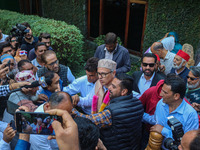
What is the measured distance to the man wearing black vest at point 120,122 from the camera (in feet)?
6.99

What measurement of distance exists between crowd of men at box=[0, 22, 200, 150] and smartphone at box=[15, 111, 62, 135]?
0.03 feet

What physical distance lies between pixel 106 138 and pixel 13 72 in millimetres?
2126

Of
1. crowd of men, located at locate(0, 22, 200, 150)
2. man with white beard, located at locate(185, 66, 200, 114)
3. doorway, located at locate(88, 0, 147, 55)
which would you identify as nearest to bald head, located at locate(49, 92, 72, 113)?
crowd of men, located at locate(0, 22, 200, 150)

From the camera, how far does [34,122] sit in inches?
68.2

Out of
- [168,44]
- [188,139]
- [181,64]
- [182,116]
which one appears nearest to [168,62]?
[181,64]

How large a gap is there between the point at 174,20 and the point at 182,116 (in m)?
4.20

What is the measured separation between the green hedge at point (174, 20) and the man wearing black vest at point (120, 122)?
4.15 metres

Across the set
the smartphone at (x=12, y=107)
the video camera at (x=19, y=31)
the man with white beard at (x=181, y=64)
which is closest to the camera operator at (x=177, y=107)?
the man with white beard at (x=181, y=64)

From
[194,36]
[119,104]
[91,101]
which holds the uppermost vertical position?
[194,36]

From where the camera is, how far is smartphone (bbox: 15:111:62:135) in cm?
170

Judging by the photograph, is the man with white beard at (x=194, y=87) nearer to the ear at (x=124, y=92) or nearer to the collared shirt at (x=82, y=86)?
the ear at (x=124, y=92)

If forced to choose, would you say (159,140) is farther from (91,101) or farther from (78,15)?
(78,15)

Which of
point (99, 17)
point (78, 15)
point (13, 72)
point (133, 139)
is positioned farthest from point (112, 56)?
point (78, 15)

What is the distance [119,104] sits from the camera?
2227 mm
